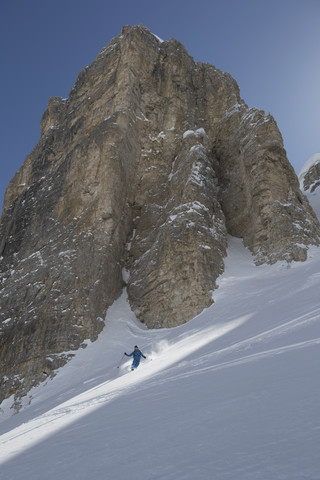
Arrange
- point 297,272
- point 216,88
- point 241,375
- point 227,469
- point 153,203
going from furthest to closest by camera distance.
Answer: point 216,88 < point 153,203 < point 297,272 < point 241,375 < point 227,469

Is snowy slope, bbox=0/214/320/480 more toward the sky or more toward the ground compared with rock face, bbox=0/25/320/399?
more toward the ground

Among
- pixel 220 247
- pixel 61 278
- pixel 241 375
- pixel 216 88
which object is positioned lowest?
pixel 241 375

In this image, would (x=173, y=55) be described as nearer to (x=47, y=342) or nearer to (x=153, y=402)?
(x=47, y=342)

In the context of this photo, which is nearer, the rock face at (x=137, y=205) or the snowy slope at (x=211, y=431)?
the snowy slope at (x=211, y=431)

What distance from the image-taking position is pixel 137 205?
2770 centimetres

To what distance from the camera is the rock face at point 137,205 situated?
66.1 ft

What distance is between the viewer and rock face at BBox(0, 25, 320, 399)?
66.1ft

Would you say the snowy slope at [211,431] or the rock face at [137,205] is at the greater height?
the rock face at [137,205]

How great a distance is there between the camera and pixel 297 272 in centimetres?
1752

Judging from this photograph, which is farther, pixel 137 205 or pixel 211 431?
pixel 137 205

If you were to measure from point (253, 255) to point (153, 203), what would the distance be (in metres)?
9.15

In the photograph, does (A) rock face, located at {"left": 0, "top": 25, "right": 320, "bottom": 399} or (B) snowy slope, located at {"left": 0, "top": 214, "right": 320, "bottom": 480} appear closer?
(B) snowy slope, located at {"left": 0, "top": 214, "right": 320, "bottom": 480}

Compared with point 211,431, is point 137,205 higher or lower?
higher

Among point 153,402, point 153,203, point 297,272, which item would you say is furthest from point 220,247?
point 153,402
